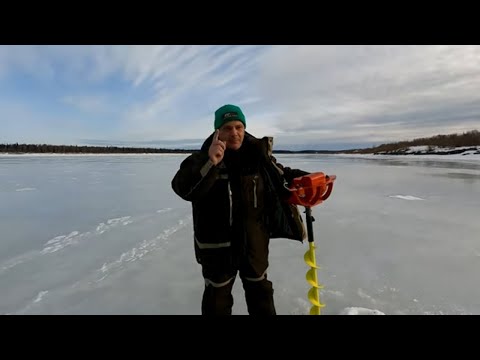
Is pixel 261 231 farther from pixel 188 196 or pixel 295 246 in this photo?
pixel 295 246

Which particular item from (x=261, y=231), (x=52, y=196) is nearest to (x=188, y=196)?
(x=261, y=231)

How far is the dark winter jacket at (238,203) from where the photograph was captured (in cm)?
134

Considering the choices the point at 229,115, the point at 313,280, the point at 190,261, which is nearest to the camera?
the point at 229,115

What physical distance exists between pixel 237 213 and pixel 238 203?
0.05 metres

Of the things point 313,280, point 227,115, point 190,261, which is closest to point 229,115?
point 227,115

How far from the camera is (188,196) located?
1237 mm

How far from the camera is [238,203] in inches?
54.2

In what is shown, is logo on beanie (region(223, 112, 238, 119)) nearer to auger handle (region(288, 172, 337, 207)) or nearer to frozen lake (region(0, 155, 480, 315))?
auger handle (region(288, 172, 337, 207))

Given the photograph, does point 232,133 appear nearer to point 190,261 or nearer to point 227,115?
point 227,115

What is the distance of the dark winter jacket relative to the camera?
134 cm

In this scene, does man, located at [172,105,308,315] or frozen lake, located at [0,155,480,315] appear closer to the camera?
man, located at [172,105,308,315]

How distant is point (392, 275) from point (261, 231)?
1.76m

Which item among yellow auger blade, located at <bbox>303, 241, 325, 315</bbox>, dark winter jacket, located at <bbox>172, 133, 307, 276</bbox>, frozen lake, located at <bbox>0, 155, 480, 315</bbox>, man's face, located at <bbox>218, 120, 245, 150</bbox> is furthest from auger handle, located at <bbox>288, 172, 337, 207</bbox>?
frozen lake, located at <bbox>0, 155, 480, 315</bbox>
